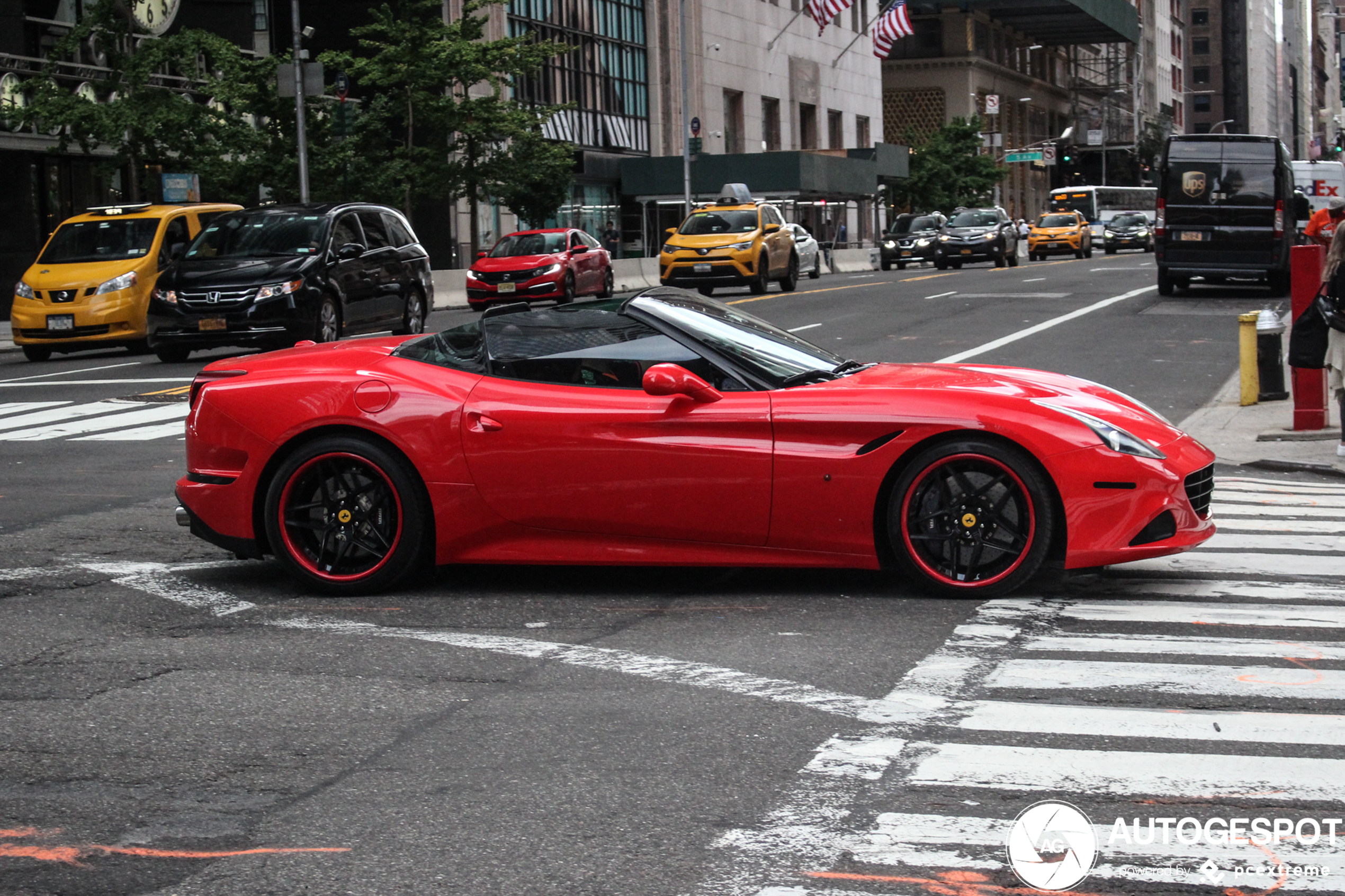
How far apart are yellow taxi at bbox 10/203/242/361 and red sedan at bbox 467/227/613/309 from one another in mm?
8993

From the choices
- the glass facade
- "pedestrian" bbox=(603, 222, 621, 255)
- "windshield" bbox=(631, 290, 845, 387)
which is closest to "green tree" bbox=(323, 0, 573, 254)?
the glass facade

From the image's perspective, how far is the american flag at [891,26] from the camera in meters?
58.0

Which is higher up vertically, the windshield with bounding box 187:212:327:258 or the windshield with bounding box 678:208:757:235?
the windshield with bounding box 678:208:757:235

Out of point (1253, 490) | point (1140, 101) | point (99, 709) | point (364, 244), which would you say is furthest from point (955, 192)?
point (99, 709)

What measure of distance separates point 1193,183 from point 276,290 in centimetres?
1678

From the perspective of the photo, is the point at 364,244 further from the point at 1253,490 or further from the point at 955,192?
the point at 955,192

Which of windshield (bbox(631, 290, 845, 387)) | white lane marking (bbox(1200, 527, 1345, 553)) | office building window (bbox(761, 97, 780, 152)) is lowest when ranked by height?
white lane marking (bbox(1200, 527, 1345, 553))

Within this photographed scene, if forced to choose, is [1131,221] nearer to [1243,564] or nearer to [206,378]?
[1243,564]

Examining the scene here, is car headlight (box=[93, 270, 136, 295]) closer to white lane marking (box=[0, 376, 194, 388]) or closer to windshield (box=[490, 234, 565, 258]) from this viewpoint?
white lane marking (box=[0, 376, 194, 388])

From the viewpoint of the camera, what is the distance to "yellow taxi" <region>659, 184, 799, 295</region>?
33.5m

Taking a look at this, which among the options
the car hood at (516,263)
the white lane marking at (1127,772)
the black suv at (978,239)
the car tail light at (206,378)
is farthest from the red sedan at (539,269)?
the white lane marking at (1127,772)

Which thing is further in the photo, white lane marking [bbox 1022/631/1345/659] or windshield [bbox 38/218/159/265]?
windshield [bbox 38/218/159/265]

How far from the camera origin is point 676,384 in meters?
6.76

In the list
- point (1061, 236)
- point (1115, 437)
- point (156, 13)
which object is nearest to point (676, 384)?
point (1115, 437)
